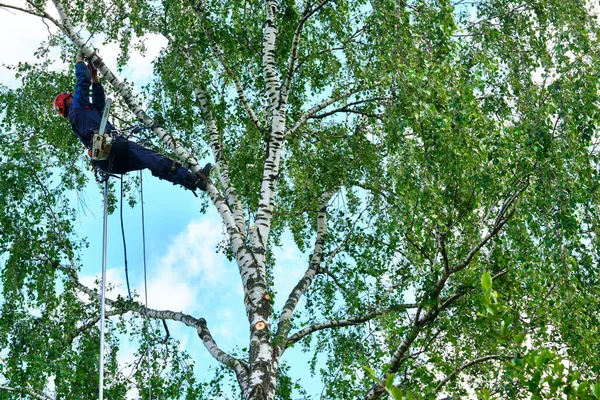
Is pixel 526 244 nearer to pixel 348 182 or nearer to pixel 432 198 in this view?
pixel 432 198

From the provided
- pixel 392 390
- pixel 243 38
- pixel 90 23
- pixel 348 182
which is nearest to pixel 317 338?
pixel 348 182

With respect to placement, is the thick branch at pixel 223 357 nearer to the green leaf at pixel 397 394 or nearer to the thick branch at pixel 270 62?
the thick branch at pixel 270 62

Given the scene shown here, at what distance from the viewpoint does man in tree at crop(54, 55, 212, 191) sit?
25.4ft

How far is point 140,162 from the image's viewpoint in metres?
7.78

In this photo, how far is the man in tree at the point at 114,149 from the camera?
25.4ft

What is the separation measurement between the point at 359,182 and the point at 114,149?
11.8ft

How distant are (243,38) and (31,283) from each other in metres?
4.63

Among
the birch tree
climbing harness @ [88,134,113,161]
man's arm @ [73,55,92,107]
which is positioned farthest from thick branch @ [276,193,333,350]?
man's arm @ [73,55,92,107]

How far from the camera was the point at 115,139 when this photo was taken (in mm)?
7738

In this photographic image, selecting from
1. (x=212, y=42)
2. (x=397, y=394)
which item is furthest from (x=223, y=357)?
(x=397, y=394)

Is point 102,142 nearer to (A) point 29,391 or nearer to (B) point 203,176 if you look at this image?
(B) point 203,176

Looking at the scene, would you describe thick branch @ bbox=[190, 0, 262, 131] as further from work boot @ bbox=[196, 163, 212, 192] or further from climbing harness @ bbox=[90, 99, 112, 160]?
climbing harness @ bbox=[90, 99, 112, 160]

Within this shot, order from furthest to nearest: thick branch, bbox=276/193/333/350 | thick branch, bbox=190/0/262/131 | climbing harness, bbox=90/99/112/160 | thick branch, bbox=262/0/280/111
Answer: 1. thick branch, bbox=190/0/262/131
2. thick branch, bbox=262/0/280/111
3. thick branch, bbox=276/193/333/350
4. climbing harness, bbox=90/99/112/160

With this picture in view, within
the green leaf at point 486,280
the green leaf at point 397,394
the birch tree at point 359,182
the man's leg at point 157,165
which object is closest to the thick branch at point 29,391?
the birch tree at point 359,182
